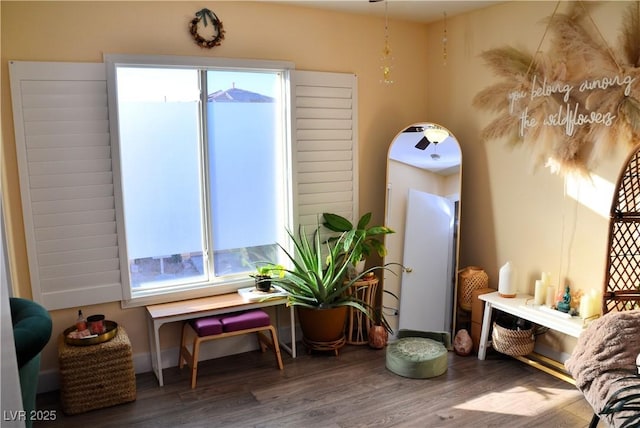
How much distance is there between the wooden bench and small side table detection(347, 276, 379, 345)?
612mm

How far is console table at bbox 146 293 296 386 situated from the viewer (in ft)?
10.3

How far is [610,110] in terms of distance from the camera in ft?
9.59

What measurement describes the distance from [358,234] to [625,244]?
1.59 m

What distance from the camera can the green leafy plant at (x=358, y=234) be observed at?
141 inches

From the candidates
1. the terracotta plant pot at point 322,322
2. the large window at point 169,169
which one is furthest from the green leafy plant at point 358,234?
the terracotta plant pot at point 322,322

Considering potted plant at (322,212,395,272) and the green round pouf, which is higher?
potted plant at (322,212,395,272)

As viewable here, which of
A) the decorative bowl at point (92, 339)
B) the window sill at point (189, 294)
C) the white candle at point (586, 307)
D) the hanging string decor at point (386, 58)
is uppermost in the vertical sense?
the hanging string decor at point (386, 58)

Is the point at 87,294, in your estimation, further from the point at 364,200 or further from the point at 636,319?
the point at 636,319

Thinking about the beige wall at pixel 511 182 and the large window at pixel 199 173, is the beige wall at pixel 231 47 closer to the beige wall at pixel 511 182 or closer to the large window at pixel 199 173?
the large window at pixel 199 173

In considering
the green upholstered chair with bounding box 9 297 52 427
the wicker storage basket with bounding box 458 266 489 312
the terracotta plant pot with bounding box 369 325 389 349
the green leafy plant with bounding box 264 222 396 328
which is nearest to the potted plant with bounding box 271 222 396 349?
the green leafy plant with bounding box 264 222 396 328

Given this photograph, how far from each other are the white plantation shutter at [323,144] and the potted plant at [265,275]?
1.24 feet

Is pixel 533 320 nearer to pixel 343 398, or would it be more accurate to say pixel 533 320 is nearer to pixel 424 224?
pixel 424 224

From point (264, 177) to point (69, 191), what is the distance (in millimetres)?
1244

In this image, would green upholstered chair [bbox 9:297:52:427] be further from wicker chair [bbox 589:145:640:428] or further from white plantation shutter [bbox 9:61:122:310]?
wicker chair [bbox 589:145:640:428]
